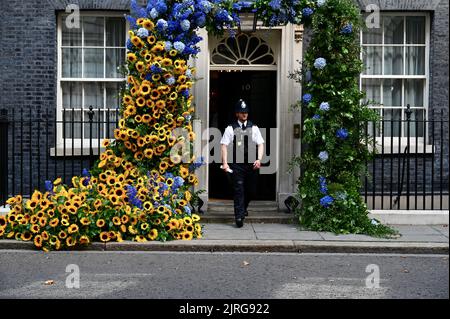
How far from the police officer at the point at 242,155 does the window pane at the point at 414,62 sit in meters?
3.53

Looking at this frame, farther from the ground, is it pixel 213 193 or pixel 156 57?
pixel 156 57

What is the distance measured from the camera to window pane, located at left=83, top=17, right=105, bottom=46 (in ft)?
41.4

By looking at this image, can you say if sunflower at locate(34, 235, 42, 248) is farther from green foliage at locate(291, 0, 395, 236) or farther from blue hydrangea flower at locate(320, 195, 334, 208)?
blue hydrangea flower at locate(320, 195, 334, 208)

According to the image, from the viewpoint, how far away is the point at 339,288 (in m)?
7.35

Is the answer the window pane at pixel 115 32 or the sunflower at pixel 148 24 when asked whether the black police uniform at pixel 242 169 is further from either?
the window pane at pixel 115 32

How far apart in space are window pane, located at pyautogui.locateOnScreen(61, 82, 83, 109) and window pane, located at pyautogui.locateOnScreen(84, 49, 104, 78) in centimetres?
28

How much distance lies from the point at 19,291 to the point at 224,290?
2022 mm

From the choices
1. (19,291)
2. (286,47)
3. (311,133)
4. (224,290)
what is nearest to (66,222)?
(19,291)

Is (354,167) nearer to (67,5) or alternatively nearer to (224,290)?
(224,290)

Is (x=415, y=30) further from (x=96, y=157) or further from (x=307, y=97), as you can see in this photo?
(x=96, y=157)

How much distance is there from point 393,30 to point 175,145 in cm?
488

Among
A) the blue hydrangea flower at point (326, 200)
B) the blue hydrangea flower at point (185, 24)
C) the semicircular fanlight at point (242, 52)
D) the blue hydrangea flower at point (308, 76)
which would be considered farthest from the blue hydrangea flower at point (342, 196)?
the blue hydrangea flower at point (185, 24)

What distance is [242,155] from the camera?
435 inches

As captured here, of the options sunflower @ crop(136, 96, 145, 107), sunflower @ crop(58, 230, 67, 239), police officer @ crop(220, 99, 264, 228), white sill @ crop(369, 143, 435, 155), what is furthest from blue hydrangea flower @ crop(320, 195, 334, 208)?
sunflower @ crop(58, 230, 67, 239)
